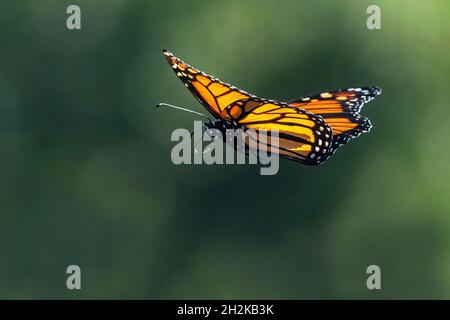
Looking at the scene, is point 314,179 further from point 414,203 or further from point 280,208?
point 414,203

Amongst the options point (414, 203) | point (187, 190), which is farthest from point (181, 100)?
point (414, 203)

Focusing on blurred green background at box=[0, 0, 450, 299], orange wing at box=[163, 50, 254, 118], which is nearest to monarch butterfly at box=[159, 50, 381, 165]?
orange wing at box=[163, 50, 254, 118]

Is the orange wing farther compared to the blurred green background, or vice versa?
the blurred green background

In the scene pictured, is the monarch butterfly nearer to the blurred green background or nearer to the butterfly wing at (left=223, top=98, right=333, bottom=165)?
the butterfly wing at (left=223, top=98, right=333, bottom=165)

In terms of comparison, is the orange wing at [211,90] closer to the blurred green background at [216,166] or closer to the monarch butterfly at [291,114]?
the monarch butterfly at [291,114]

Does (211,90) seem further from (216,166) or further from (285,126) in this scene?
(216,166)

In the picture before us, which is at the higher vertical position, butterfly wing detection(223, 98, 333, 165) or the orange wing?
the orange wing

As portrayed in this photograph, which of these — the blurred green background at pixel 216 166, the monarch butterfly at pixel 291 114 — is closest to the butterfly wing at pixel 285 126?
the monarch butterfly at pixel 291 114

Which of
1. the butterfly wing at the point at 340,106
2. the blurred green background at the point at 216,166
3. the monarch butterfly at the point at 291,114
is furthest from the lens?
the blurred green background at the point at 216,166
